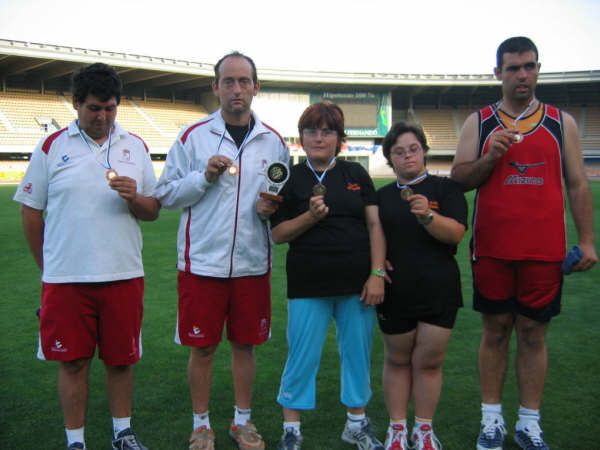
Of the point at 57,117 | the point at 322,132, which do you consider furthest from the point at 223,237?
the point at 57,117

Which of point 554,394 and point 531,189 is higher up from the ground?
point 531,189

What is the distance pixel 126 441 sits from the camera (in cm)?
263

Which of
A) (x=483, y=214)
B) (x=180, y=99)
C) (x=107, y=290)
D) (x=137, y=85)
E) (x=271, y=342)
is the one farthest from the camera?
(x=180, y=99)

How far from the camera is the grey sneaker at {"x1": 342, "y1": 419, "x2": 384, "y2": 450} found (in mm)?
2615

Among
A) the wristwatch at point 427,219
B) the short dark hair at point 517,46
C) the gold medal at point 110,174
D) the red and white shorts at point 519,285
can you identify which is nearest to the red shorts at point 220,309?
the gold medal at point 110,174

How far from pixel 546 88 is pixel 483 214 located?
159 ft

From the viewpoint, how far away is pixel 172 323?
4.75m

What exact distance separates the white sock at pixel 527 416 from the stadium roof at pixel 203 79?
115 feet

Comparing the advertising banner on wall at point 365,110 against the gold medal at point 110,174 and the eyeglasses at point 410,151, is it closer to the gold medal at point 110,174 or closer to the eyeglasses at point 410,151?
the eyeglasses at point 410,151

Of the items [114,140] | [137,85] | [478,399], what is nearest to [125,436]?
[114,140]

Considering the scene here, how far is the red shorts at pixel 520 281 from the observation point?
8.66 feet

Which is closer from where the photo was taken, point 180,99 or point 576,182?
point 576,182

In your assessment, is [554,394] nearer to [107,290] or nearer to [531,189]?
[531,189]

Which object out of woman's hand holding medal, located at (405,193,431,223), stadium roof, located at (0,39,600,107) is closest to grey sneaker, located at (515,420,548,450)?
woman's hand holding medal, located at (405,193,431,223)
